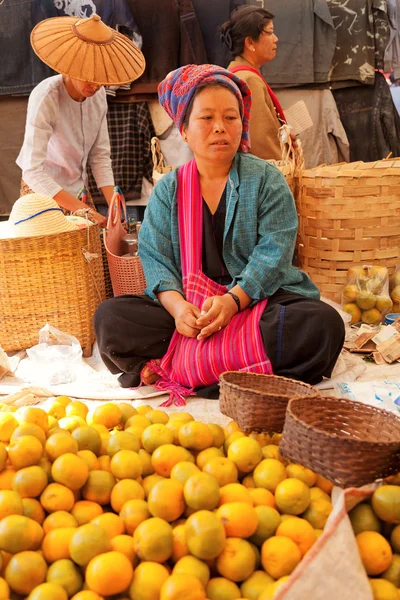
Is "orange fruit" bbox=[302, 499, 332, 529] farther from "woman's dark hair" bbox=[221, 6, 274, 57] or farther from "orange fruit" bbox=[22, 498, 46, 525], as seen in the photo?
"woman's dark hair" bbox=[221, 6, 274, 57]

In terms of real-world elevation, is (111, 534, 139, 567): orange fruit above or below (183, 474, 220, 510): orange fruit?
below

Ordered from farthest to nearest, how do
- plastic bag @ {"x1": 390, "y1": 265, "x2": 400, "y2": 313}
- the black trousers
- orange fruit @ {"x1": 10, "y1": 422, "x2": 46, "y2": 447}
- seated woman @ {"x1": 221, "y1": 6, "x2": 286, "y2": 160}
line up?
1. seated woman @ {"x1": 221, "y1": 6, "x2": 286, "y2": 160}
2. plastic bag @ {"x1": 390, "y1": 265, "x2": 400, "y2": 313}
3. the black trousers
4. orange fruit @ {"x1": 10, "y1": 422, "x2": 46, "y2": 447}

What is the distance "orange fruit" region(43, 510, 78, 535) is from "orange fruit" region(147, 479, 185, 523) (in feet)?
0.45

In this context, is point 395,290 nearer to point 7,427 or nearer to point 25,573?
point 7,427

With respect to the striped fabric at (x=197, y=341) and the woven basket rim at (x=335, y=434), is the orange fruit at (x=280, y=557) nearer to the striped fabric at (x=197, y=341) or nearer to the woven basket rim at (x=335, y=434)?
the woven basket rim at (x=335, y=434)

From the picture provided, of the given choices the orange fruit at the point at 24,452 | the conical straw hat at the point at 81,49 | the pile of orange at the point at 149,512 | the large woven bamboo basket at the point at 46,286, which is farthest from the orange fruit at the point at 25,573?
the conical straw hat at the point at 81,49

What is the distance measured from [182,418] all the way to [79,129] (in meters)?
2.23

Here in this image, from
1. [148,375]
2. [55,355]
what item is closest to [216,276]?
[148,375]

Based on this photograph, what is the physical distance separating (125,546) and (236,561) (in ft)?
0.58

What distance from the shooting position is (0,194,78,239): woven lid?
2.36 meters

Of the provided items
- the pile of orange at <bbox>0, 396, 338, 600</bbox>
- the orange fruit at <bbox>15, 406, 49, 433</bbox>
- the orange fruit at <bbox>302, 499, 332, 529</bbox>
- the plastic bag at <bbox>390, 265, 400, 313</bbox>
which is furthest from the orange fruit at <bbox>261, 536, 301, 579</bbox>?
the plastic bag at <bbox>390, 265, 400, 313</bbox>

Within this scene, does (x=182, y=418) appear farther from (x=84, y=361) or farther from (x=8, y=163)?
(x=8, y=163)

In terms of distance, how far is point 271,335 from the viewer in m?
2.01

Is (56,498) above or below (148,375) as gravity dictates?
above
